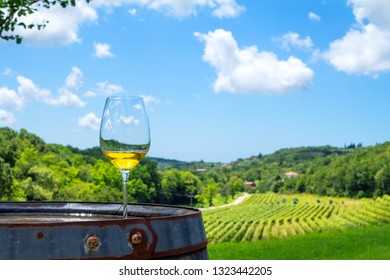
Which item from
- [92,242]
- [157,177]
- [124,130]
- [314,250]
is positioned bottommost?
[314,250]

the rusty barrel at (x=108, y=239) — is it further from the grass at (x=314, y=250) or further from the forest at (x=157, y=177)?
the forest at (x=157, y=177)

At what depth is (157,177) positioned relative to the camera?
82250mm

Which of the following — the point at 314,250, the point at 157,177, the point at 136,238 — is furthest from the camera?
the point at 157,177

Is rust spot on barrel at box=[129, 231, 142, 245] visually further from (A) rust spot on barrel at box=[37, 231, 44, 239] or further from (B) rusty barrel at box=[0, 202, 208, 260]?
(A) rust spot on barrel at box=[37, 231, 44, 239]

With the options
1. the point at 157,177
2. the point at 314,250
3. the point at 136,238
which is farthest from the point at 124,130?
the point at 157,177

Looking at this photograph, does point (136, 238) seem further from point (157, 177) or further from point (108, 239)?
point (157, 177)

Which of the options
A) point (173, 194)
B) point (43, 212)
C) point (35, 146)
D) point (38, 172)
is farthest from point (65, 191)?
point (43, 212)

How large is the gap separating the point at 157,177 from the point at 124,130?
80532 millimetres

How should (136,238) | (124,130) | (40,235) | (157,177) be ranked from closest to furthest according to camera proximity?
1. (40,235)
2. (136,238)
3. (124,130)
4. (157,177)

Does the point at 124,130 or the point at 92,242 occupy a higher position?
the point at 124,130

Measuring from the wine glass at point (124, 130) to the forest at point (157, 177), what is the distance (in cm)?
2450

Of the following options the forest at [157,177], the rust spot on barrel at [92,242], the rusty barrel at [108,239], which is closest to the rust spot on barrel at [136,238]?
the rusty barrel at [108,239]

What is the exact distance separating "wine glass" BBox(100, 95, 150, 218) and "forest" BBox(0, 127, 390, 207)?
964 inches

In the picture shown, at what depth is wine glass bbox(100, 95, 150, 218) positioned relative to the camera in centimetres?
209
